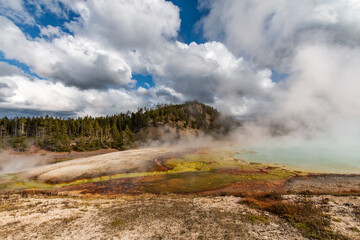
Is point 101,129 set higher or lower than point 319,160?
higher

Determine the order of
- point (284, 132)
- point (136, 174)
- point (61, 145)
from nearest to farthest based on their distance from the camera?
point (136, 174) → point (61, 145) → point (284, 132)

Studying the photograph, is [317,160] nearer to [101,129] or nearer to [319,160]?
[319,160]

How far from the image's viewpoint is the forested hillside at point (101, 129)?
219 feet

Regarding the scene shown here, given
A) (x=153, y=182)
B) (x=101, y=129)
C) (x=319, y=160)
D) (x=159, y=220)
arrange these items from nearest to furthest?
(x=159, y=220) → (x=153, y=182) → (x=319, y=160) → (x=101, y=129)

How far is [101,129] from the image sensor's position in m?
87.1

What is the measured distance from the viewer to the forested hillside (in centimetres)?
6666

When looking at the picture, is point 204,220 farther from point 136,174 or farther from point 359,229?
point 136,174

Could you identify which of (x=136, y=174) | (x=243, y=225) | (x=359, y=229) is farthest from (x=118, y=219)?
(x=136, y=174)

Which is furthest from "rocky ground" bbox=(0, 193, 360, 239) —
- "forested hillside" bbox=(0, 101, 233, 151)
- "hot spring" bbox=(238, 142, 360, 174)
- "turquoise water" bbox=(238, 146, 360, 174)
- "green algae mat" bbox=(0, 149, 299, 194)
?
"forested hillside" bbox=(0, 101, 233, 151)

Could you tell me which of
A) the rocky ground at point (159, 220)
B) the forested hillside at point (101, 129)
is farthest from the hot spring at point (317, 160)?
the forested hillside at point (101, 129)

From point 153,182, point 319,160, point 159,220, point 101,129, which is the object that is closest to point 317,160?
point 319,160

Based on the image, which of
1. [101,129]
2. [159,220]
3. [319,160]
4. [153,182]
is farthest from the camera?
[101,129]

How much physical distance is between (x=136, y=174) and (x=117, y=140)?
2090 inches

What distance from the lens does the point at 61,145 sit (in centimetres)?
6494
